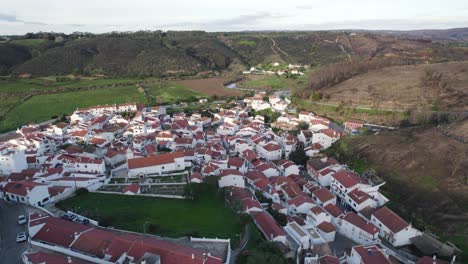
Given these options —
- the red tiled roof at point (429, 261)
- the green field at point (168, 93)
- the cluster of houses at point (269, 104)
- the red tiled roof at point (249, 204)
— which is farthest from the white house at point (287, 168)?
the green field at point (168, 93)

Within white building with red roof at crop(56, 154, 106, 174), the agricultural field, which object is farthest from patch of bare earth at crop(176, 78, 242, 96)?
white building with red roof at crop(56, 154, 106, 174)

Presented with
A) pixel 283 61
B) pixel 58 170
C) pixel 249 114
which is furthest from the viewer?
pixel 283 61

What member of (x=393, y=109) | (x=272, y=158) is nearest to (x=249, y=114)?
→ (x=272, y=158)

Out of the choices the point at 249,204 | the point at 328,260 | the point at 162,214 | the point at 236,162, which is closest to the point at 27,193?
the point at 162,214

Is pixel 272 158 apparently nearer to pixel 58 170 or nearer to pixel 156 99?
pixel 58 170

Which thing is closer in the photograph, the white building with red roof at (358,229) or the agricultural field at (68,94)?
the white building with red roof at (358,229)

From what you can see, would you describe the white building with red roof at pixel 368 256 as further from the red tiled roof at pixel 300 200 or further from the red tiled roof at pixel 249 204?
the red tiled roof at pixel 249 204

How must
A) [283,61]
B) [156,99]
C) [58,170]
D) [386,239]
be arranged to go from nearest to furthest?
[386,239] < [58,170] < [156,99] < [283,61]
